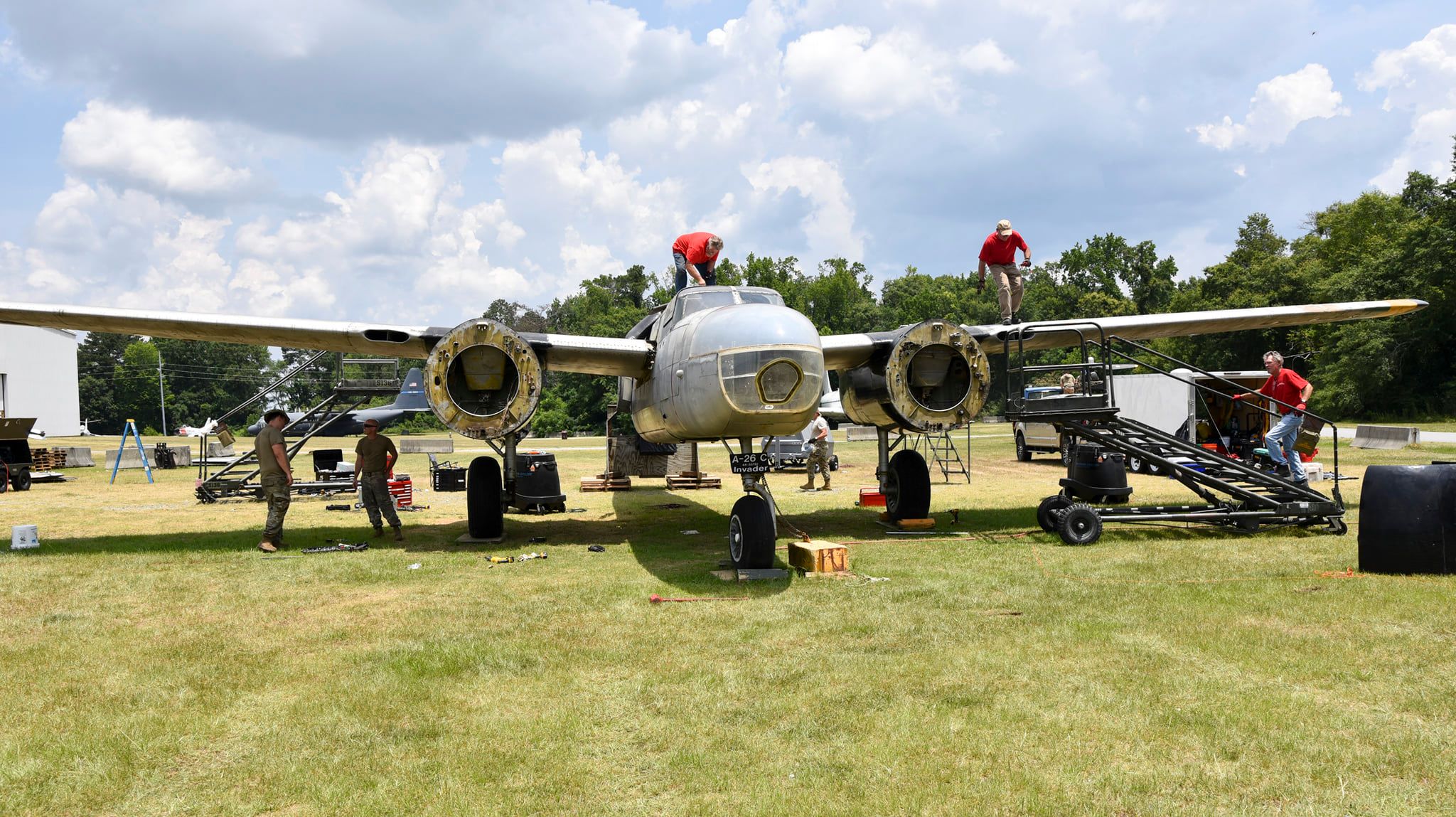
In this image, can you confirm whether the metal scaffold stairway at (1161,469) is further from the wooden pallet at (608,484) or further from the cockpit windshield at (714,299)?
the wooden pallet at (608,484)

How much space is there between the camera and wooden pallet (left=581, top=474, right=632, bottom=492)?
2300 centimetres

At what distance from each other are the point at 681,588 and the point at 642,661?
105 inches

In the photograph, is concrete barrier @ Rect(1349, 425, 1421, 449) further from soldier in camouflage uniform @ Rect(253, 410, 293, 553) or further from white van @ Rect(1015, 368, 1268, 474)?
soldier in camouflage uniform @ Rect(253, 410, 293, 553)

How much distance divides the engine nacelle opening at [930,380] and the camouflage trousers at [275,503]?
863cm

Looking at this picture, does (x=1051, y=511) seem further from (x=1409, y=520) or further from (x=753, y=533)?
(x=753, y=533)

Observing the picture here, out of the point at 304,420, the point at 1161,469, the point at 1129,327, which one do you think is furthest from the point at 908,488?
the point at 304,420

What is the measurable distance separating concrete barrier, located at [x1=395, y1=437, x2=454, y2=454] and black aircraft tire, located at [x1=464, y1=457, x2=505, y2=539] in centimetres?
3505

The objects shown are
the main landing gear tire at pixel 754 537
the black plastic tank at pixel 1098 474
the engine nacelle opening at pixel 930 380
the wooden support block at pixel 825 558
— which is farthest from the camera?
the black plastic tank at pixel 1098 474

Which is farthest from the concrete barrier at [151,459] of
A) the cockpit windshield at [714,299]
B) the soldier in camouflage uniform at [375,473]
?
the cockpit windshield at [714,299]

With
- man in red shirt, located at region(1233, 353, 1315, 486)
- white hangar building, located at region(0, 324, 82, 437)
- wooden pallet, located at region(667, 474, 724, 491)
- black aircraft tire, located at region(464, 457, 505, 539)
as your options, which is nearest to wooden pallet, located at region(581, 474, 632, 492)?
wooden pallet, located at region(667, 474, 724, 491)

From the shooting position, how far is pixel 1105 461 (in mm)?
A: 16172

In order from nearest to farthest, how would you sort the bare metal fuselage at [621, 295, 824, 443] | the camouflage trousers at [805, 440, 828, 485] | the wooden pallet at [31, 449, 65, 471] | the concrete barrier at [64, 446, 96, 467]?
1. the bare metal fuselage at [621, 295, 824, 443]
2. the camouflage trousers at [805, 440, 828, 485]
3. the wooden pallet at [31, 449, 65, 471]
4. the concrete barrier at [64, 446, 96, 467]

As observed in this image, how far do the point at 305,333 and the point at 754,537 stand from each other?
7.70 m

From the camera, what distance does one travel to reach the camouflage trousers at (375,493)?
44.6 feet
